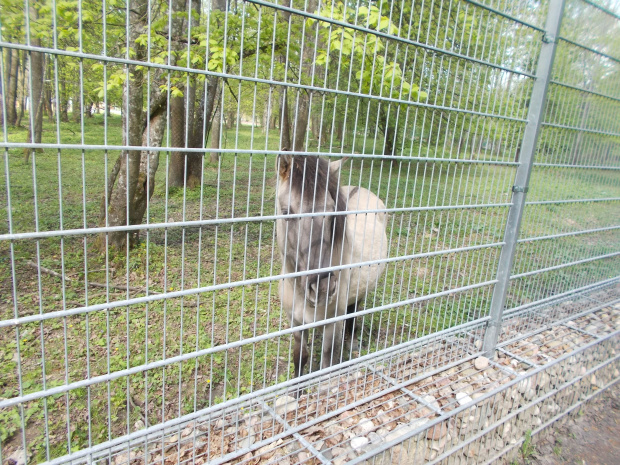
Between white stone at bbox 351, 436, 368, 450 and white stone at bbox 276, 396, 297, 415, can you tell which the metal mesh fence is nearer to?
white stone at bbox 276, 396, 297, 415

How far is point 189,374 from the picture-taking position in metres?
3.79

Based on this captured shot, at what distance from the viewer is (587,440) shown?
12.2 feet

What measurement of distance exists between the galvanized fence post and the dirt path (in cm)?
131

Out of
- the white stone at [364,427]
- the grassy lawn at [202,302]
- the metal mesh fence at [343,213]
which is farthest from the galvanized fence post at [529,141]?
the white stone at [364,427]

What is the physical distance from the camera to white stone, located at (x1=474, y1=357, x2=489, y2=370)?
3797 mm

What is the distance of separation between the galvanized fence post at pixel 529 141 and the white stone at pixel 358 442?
6.11ft

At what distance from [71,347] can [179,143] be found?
215 inches

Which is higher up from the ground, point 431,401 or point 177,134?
point 177,134

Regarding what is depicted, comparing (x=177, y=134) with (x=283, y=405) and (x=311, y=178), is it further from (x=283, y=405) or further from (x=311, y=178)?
(x=283, y=405)

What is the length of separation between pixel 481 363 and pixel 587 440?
1.15 metres

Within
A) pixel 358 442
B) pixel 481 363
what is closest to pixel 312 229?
pixel 358 442

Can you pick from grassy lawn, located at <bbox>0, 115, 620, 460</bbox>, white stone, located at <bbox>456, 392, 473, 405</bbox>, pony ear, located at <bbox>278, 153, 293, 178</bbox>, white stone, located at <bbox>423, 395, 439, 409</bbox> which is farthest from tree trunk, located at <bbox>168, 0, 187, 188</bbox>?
white stone, located at <bbox>456, 392, 473, 405</bbox>

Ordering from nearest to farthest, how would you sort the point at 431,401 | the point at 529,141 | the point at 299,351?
the point at 431,401, the point at 529,141, the point at 299,351

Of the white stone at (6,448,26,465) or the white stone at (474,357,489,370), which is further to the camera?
the white stone at (474,357,489,370)
